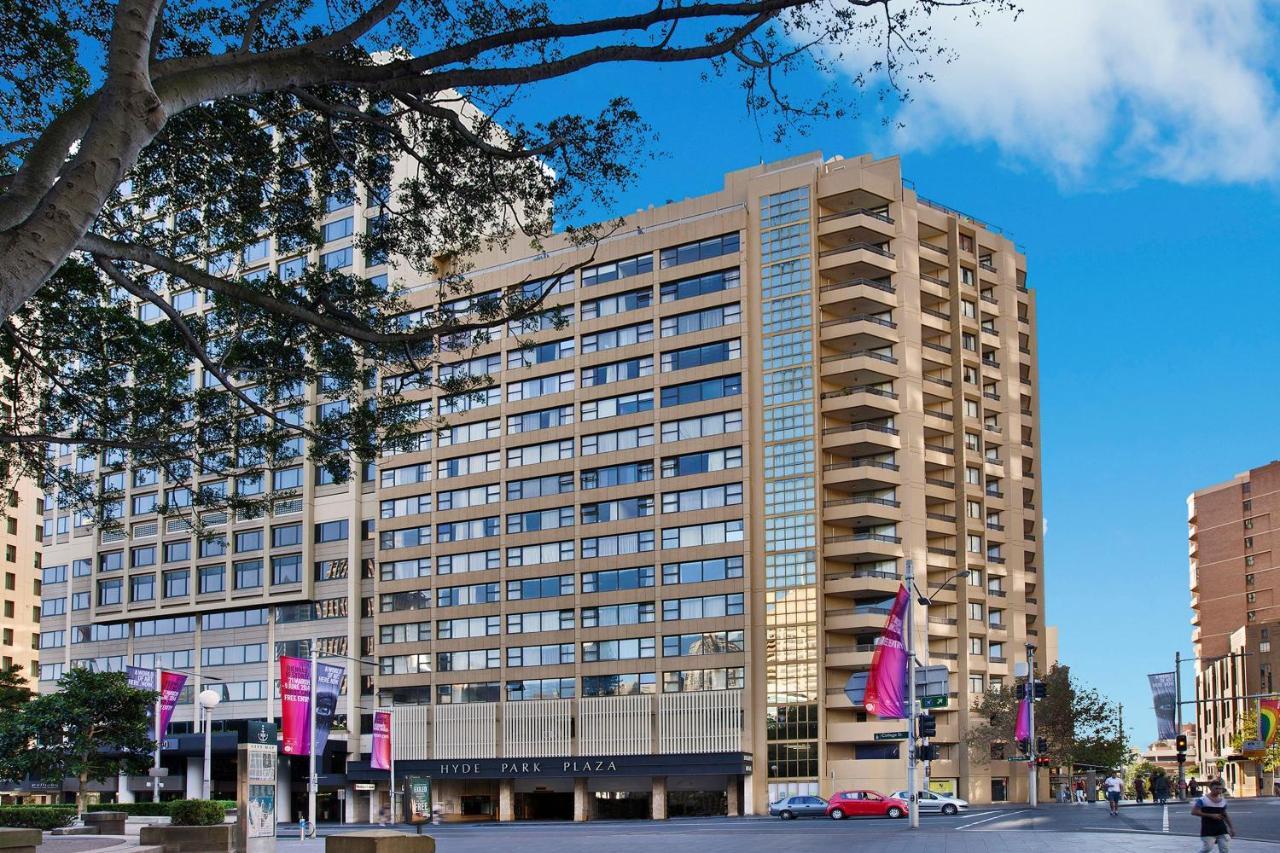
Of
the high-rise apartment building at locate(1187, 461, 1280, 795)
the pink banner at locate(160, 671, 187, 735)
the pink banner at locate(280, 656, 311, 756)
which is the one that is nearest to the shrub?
the pink banner at locate(280, 656, 311, 756)

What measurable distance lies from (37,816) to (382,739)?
41074 mm

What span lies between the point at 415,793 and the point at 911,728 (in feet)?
70.3

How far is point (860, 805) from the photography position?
67312mm

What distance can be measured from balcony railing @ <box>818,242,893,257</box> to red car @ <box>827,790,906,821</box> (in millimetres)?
35780

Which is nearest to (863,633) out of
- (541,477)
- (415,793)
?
(541,477)

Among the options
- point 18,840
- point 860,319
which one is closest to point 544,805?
point 860,319

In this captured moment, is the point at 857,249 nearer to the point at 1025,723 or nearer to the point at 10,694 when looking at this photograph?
the point at 1025,723

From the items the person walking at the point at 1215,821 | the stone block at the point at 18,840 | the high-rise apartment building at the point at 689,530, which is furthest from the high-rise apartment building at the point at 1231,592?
the stone block at the point at 18,840

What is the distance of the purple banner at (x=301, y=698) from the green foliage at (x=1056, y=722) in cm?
4158

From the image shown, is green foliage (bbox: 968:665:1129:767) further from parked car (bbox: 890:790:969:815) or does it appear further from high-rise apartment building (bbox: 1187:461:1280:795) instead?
high-rise apartment building (bbox: 1187:461:1280:795)

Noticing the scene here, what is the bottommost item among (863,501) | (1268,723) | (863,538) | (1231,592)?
(1268,723)

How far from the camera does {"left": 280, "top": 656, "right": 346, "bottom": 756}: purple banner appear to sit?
6059 cm

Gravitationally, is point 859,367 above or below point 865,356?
below

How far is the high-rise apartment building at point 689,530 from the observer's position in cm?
8625
